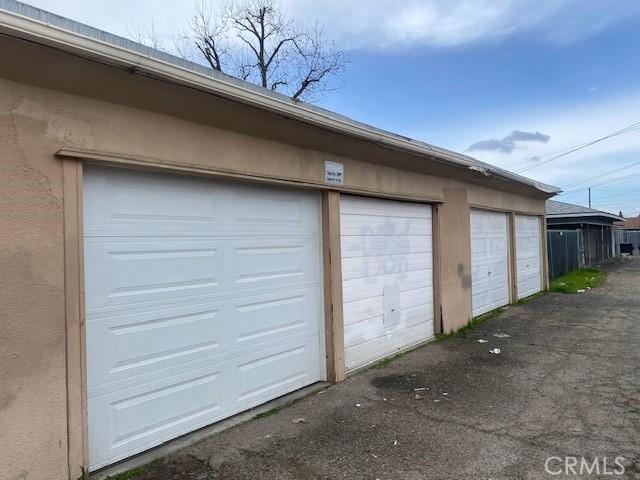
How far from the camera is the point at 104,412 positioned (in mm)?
3541

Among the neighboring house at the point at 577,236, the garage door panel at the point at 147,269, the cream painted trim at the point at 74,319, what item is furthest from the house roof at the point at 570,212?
the cream painted trim at the point at 74,319

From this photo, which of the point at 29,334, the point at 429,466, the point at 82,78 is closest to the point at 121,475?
the point at 29,334

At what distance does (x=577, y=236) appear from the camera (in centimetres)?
2156

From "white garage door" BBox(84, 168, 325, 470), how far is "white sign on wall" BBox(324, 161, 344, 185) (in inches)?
14.5

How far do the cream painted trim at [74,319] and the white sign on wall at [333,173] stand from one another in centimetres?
284

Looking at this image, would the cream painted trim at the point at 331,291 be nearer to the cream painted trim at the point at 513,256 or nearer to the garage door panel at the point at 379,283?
the garage door panel at the point at 379,283

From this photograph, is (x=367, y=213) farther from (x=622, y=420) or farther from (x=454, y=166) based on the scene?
(x=622, y=420)

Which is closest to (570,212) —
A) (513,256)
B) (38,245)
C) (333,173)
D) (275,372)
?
(513,256)

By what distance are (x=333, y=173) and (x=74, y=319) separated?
3339 mm

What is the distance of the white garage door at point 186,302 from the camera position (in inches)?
141

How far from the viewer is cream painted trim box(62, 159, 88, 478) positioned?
128 inches

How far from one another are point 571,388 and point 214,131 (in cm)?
484

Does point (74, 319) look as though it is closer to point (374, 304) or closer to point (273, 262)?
point (273, 262)

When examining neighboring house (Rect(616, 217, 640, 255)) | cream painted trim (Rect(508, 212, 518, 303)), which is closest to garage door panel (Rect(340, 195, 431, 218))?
cream painted trim (Rect(508, 212, 518, 303))
